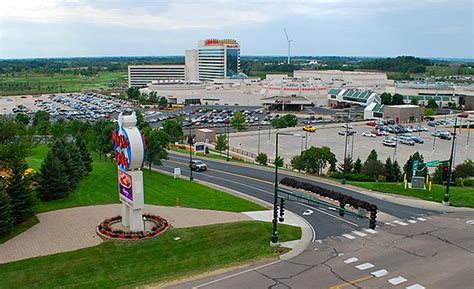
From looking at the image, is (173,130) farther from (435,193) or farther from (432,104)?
(432,104)

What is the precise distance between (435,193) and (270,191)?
48.9 ft

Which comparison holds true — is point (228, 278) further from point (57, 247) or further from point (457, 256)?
point (457, 256)

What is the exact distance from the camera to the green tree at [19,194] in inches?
1238

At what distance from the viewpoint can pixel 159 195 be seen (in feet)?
134

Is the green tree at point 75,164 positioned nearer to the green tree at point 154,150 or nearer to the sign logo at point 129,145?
the green tree at point 154,150

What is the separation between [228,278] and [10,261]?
12612 millimetres

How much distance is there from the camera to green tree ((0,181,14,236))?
94.9 ft

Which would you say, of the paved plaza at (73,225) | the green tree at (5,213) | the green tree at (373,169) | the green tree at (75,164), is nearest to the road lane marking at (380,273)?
the paved plaza at (73,225)

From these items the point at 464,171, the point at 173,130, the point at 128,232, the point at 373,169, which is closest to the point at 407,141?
the point at 464,171

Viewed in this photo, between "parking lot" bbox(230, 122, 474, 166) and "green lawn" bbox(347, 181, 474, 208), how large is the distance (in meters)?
24.2

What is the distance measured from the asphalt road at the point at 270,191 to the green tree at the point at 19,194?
1899cm

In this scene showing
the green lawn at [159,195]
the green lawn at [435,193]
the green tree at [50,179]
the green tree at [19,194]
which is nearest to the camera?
the green tree at [19,194]

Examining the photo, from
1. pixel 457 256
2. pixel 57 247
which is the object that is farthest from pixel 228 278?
pixel 457 256

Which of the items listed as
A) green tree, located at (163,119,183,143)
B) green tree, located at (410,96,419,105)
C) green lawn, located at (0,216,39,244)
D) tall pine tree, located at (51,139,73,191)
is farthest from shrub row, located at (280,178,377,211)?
green tree, located at (410,96,419,105)
